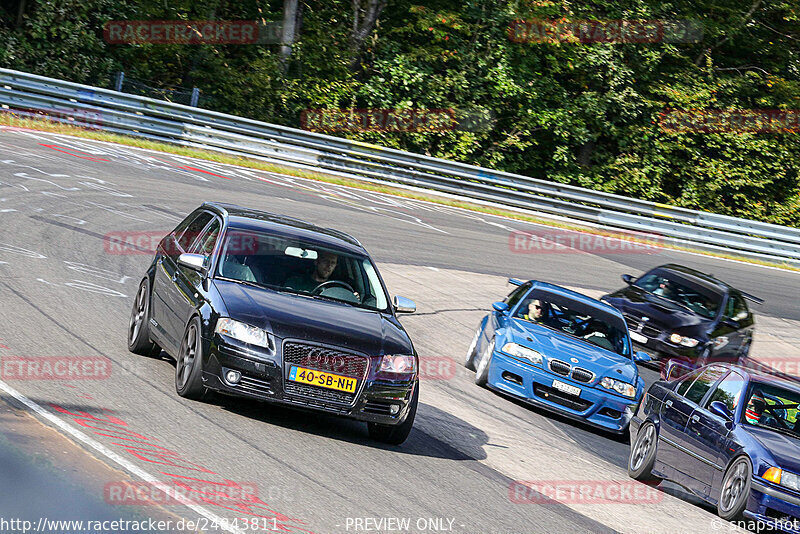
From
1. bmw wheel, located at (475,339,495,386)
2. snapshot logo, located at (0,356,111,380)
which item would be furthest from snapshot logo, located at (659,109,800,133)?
snapshot logo, located at (0,356,111,380)

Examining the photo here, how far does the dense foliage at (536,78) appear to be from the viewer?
3400 centimetres

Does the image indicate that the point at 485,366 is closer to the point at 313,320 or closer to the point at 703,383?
the point at 703,383

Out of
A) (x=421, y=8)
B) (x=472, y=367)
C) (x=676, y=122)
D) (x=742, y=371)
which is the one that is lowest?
(x=472, y=367)

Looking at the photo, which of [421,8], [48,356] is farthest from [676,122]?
[48,356]

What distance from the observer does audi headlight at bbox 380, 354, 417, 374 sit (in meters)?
8.77

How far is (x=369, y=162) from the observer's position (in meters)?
30.0

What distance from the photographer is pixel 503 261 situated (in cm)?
2306

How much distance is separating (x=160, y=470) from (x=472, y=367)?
307 inches

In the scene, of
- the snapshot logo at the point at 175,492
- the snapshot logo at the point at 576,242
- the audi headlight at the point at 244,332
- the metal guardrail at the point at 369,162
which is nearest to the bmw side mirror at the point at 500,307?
the audi headlight at the point at 244,332

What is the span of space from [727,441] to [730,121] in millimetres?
31756

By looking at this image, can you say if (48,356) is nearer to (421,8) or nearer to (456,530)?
(456,530)

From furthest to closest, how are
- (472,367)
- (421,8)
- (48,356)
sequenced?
(421,8) < (472,367) < (48,356)

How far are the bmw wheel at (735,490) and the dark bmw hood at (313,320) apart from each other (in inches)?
113

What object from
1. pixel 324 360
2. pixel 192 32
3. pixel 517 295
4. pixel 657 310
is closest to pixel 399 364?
pixel 324 360
